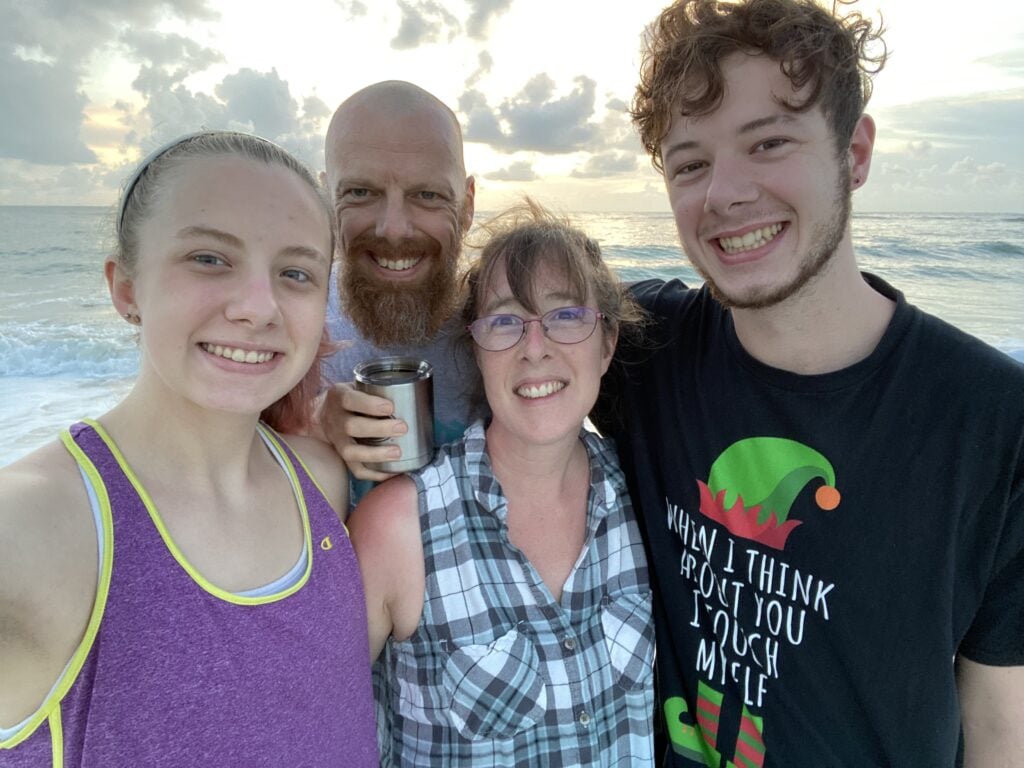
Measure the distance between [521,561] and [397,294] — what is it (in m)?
1.42

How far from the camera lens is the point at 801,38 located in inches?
78.2

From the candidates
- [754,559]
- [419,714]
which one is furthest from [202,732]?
[754,559]

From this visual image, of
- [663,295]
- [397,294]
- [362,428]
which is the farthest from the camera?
[397,294]

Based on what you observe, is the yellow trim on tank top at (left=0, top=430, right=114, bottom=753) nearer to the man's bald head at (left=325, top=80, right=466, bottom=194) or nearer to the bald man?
the bald man

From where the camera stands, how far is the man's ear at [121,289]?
1.46m

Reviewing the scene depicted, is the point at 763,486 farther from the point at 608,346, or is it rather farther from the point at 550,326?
the point at 550,326

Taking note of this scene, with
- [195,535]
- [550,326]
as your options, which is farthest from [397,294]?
[195,535]

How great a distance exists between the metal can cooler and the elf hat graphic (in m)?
0.91

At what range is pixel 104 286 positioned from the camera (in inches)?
68.3

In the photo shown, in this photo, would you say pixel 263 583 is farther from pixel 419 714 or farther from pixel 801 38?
pixel 801 38

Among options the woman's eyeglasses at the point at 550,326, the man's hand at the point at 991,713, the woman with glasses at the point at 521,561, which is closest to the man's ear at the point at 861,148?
the woman with glasses at the point at 521,561

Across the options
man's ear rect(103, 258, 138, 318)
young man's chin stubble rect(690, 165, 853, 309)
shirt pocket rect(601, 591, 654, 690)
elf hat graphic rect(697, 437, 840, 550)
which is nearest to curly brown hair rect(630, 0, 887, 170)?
young man's chin stubble rect(690, 165, 853, 309)

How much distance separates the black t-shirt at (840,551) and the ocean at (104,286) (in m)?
1.07

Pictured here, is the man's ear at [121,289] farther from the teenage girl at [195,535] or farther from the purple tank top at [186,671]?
the purple tank top at [186,671]
